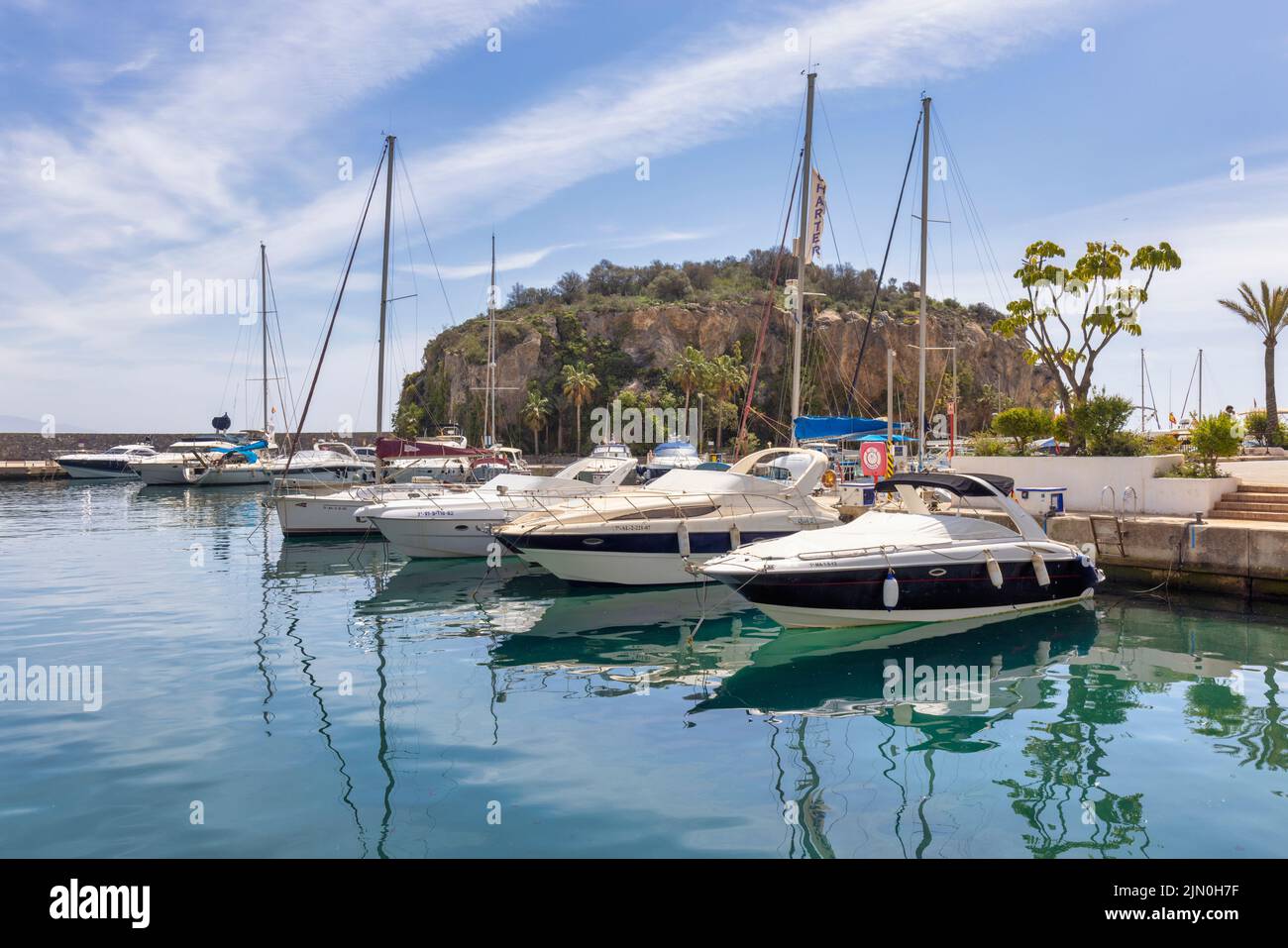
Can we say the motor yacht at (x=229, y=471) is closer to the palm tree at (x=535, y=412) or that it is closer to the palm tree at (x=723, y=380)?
the palm tree at (x=535, y=412)

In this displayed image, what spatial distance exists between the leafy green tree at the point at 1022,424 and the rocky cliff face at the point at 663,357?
47.2m

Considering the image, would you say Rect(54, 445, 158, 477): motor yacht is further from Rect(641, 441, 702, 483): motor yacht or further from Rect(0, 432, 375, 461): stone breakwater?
Rect(641, 441, 702, 483): motor yacht

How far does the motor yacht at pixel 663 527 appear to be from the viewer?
17.4 m

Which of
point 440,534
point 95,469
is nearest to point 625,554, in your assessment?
point 440,534

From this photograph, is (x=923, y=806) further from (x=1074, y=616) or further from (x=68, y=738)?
(x=1074, y=616)

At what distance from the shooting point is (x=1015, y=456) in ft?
72.2

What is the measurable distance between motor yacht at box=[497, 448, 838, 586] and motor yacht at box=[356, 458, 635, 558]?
341 centimetres

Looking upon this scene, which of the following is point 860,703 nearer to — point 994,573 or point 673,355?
point 994,573

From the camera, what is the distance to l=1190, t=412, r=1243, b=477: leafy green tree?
19.5 m
